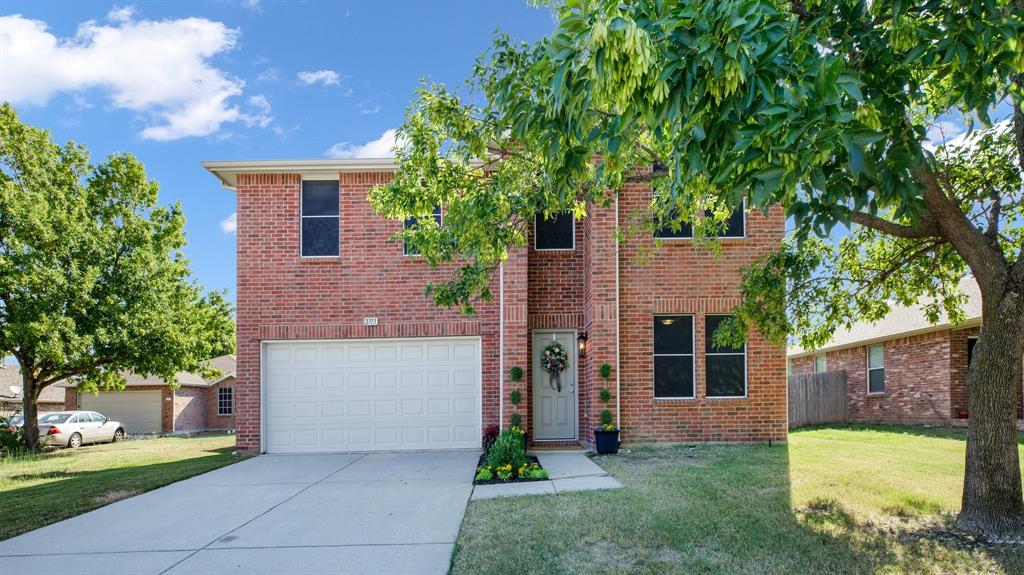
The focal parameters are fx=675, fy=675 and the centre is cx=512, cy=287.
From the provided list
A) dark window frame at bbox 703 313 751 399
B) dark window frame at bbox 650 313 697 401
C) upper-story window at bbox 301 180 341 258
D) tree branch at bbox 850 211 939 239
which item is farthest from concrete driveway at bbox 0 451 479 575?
tree branch at bbox 850 211 939 239

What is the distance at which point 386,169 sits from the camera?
12969 mm

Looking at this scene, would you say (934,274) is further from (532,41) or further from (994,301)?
(532,41)

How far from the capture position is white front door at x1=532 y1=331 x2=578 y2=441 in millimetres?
13117

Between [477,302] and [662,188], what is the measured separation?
5.48m

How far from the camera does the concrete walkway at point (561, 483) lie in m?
8.20

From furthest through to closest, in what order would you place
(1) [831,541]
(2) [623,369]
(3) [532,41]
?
(2) [623,369]
(3) [532,41]
(1) [831,541]

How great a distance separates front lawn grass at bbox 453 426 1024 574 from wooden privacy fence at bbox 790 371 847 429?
9057 mm

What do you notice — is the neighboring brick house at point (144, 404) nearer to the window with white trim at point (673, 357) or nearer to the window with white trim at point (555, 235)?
the window with white trim at point (555, 235)

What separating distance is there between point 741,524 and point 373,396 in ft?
26.8

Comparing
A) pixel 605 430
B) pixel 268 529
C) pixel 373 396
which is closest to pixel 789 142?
pixel 268 529

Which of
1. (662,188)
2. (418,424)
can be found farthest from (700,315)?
(418,424)

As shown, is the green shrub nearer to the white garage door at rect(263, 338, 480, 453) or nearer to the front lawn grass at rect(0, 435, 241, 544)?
the white garage door at rect(263, 338, 480, 453)

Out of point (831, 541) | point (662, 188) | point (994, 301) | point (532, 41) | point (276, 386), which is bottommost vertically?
point (831, 541)

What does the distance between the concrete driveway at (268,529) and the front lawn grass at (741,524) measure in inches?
23.8
